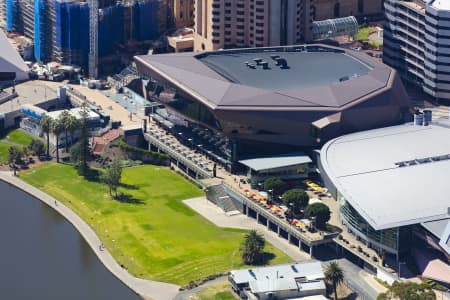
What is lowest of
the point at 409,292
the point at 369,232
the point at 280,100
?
the point at 409,292

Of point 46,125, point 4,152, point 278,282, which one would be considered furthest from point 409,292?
point 4,152

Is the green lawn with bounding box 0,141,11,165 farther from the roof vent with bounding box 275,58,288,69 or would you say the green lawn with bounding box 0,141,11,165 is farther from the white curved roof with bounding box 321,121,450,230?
the white curved roof with bounding box 321,121,450,230

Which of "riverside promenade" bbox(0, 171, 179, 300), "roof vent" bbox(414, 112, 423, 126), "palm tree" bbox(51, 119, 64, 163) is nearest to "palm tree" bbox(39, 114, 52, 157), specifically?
"palm tree" bbox(51, 119, 64, 163)

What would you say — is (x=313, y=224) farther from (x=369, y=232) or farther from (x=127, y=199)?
(x=127, y=199)

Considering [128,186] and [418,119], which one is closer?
[418,119]

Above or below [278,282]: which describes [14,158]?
above

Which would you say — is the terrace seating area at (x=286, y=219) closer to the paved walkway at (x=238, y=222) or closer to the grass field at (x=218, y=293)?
the paved walkway at (x=238, y=222)

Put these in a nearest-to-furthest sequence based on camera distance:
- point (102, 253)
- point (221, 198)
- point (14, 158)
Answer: point (102, 253)
point (221, 198)
point (14, 158)

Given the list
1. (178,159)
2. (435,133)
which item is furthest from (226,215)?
(435,133)

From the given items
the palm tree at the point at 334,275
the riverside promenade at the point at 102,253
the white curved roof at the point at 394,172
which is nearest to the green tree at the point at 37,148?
the riverside promenade at the point at 102,253
